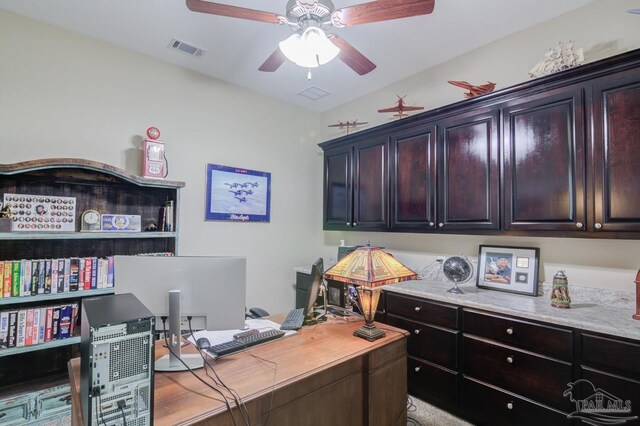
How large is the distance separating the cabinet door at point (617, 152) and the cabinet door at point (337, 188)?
2201 mm

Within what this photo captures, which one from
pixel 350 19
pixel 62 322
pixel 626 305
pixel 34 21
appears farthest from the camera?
pixel 34 21

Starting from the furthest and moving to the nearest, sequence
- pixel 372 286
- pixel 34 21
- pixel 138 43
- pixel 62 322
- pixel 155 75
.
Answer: pixel 155 75 → pixel 138 43 → pixel 34 21 → pixel 62 322 → pixel 372 286

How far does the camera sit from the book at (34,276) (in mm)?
2170

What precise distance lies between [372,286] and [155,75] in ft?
9.63

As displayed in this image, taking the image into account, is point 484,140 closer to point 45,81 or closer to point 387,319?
point 387,319

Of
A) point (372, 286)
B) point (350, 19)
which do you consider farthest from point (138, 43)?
point (372, 286)

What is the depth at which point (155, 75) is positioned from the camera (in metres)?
3.07

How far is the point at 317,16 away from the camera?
1855 mm

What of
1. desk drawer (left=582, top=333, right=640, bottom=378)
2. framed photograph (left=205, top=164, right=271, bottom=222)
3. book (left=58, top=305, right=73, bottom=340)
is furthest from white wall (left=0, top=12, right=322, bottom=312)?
desk drawer (left=582, top=333, right=640, bottom=378)

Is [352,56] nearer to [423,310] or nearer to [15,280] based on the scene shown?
[423,310]

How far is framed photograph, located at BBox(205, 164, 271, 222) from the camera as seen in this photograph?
3.45m

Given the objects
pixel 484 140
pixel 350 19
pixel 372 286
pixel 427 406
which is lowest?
pixel 427 406

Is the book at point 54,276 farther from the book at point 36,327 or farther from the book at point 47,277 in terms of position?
the book at point 36,327

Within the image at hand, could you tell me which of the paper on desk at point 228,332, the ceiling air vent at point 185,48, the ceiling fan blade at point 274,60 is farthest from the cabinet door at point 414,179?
the ceiling air vent at point 185,48
